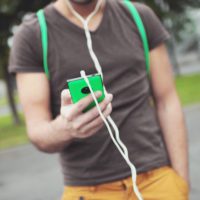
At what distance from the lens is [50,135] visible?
4.52 ft

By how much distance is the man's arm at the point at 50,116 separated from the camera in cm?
112

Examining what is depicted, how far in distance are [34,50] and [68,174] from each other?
468mm

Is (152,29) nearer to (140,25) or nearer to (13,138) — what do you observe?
(140,25)

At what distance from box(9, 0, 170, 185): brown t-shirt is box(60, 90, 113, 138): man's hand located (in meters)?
0.34

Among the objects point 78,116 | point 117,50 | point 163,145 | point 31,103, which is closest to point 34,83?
point 31,103

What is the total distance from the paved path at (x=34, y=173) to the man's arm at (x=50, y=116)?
304 cm

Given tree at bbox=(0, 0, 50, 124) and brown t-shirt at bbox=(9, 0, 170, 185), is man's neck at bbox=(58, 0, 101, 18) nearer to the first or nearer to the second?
brown t-shirt at bbox=(9, 0, 170, 185)

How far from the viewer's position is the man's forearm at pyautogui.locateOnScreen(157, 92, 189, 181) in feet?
5.39

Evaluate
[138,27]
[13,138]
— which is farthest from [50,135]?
[13,138]

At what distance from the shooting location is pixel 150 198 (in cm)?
151

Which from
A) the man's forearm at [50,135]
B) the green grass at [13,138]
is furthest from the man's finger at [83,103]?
the green grass at [13,138]

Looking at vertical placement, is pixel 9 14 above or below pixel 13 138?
above

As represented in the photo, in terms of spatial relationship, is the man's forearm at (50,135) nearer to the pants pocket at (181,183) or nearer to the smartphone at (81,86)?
the smartphone at (81,86)

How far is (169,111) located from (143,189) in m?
0.35
